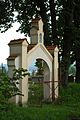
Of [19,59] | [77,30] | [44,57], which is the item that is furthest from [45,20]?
[19,59]

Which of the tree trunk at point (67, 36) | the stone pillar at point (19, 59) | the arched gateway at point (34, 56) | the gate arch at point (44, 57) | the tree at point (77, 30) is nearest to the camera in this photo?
the stone pillar at point (19, 59)

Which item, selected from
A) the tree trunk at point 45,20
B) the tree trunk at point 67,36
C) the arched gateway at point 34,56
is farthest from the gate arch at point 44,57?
the tree trunk at point 45,20

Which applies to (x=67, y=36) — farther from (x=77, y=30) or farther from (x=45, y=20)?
(x=45, y=20)

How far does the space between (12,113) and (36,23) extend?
6.90 meters

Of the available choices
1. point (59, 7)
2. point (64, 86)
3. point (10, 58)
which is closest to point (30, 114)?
point (10, 58)

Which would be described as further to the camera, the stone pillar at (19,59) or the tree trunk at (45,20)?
the tree trunk at (45,20)

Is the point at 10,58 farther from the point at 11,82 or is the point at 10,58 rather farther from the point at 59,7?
the point at 59,7

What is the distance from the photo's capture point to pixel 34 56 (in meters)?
17.8

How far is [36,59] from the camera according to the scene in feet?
59.7

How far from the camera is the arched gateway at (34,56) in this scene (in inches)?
655

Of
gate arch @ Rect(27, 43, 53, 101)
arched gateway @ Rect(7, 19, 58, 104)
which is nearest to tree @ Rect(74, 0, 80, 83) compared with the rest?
arched gateway @ Rect(7, 19, 58, 104)

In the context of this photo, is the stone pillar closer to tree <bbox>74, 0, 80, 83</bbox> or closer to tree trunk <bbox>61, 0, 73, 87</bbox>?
tree trunk <bbox>61, 0, 73, 87</bbox>

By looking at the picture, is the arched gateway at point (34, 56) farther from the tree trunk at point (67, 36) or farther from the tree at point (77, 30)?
the tree at point (77, 30)

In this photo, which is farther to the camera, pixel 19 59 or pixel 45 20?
pixel 45 20
